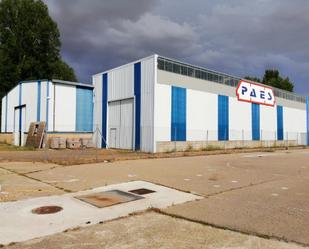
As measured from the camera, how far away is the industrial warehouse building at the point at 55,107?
32250 mm

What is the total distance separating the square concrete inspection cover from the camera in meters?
7.73

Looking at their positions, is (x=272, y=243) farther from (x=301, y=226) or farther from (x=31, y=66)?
(x=31, y=66)

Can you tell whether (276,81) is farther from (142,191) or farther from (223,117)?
(142,191)

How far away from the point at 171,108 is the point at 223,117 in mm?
8763

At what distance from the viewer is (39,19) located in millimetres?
54688

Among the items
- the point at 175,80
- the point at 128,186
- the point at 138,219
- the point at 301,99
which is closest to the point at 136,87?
the point at 175,80

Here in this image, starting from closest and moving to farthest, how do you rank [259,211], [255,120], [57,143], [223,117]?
[259,211], [57,143], [223,117], [255,120]

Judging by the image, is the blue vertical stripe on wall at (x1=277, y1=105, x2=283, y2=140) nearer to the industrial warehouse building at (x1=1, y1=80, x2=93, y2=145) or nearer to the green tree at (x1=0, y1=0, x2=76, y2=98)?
the industrial warehouse building at (x1=1, y1=80, x2=93, y2=145)

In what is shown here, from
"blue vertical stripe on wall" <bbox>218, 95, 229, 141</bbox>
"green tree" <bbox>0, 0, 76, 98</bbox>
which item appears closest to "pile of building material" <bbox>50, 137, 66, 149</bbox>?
"blue vertical stripe on wall" <bbox>218, 95, 229, 141</bbox>

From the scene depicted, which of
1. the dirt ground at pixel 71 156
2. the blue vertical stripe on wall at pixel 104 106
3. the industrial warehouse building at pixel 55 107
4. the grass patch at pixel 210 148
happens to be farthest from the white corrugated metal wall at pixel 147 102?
the industrial warehouse building at pixel 55 107

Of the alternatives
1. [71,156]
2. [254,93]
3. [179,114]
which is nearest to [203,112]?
[179,114]

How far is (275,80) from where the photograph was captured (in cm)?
9081

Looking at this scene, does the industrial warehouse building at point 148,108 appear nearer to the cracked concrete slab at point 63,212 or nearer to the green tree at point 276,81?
the cracked concrete slab at point 63,212

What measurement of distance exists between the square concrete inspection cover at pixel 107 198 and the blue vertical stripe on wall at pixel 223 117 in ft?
89.7
